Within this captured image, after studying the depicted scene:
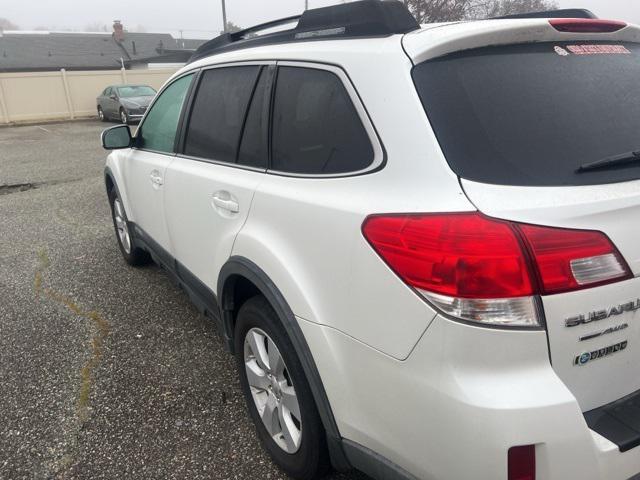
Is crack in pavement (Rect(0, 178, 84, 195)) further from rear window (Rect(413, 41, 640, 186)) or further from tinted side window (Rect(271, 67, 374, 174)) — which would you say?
rear window (Rect(413, 41, 640, 186))

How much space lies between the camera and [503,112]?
1.52 metres

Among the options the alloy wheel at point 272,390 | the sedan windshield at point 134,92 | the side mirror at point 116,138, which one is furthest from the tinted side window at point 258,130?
the sedan windshield at point 134,92

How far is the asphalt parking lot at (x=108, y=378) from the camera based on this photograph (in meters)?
2.36

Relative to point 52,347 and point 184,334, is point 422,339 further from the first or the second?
point 52,347

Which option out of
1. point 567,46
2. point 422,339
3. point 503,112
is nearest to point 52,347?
point 422,339

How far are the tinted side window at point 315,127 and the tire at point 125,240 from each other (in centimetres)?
270

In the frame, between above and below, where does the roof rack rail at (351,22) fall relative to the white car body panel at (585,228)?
above

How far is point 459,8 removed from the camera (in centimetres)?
2369

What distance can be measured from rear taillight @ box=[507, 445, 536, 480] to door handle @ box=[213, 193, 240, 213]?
4.70ft

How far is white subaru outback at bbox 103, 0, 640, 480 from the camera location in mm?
1320

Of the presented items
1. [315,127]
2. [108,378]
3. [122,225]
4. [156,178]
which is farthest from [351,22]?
[122,225]

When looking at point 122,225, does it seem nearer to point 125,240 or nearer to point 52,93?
point 125,240

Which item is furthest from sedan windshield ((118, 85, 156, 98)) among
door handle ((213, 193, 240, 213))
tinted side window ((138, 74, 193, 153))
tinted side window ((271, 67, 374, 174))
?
tinted side window ((271, 67, 374, 174))

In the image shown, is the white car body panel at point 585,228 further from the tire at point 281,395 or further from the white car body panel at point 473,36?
the tire at point 281,395
